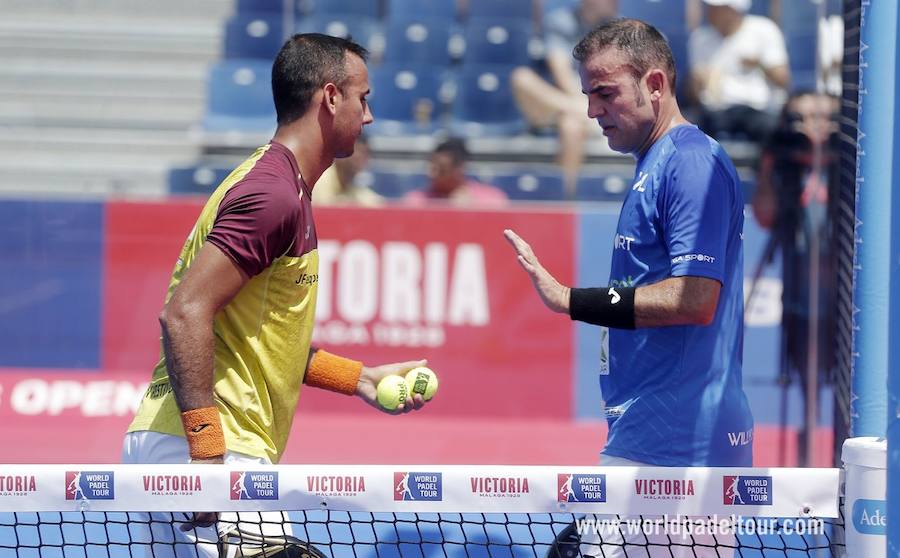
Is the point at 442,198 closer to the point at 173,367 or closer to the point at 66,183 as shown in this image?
the point at 66,183

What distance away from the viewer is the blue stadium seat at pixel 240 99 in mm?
9992

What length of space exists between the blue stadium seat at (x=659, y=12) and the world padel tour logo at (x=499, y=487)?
738cm

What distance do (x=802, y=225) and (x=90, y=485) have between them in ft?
17.7

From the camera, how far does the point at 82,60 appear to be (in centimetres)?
1138

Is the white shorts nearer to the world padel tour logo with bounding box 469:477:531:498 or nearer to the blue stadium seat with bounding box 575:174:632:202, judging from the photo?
the world padel tour logo with bounding box 469:477:531:498

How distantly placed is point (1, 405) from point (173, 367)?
5.16 metres

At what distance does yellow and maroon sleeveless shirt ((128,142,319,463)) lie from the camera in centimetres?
323

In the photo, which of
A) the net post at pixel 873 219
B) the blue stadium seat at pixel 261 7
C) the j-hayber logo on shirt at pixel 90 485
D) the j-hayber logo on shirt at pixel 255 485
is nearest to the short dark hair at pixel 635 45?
the net post at pixel 873 219

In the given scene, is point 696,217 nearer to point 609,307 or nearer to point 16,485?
point 609,307

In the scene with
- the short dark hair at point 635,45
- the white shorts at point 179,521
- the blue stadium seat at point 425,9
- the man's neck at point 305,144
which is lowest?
the white shorts at point 179,521

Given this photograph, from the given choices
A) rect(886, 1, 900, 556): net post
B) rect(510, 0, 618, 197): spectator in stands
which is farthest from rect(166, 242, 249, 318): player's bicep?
rect(510, 0, 618, 197): spectator in stands

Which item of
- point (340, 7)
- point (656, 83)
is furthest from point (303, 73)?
point (340, 7)

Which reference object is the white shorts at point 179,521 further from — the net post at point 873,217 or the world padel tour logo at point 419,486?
the net post at point 873,217

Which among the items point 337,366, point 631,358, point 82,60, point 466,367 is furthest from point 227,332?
point 82,60
